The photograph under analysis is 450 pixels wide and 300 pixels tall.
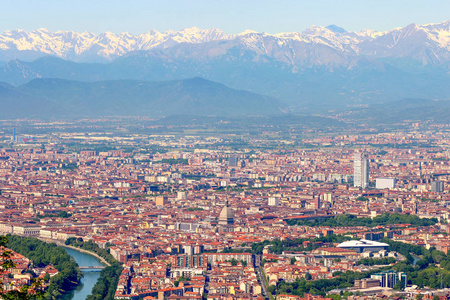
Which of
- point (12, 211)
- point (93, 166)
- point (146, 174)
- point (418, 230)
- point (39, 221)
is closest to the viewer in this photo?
point (418, 230)

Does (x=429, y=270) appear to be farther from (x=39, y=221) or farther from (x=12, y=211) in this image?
(x=12, y=211)

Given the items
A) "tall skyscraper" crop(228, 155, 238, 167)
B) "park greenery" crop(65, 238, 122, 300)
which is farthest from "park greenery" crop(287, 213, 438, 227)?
"tall skyscraper" crop(228, 155, 238, 167)

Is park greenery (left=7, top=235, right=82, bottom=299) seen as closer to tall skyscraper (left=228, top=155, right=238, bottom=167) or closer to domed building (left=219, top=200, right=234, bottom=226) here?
domed building (left=219, top=200, right=234, bottom=226)

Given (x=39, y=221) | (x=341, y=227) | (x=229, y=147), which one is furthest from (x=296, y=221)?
(x=229, y=147)

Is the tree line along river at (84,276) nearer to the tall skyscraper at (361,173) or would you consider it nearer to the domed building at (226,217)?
the domed building at (226,217)

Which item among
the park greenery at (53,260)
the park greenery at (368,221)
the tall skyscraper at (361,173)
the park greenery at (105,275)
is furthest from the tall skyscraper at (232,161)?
the park greenery at (53,260)
